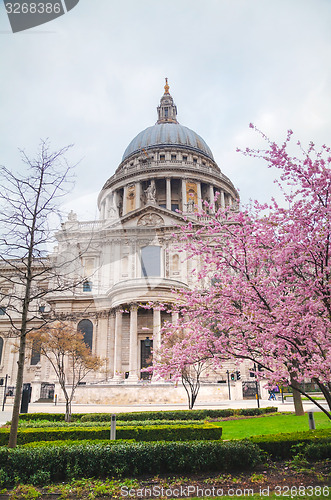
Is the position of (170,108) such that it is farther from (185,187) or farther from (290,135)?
(290,135)

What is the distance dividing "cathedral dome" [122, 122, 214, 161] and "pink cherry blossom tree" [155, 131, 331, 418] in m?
67.1

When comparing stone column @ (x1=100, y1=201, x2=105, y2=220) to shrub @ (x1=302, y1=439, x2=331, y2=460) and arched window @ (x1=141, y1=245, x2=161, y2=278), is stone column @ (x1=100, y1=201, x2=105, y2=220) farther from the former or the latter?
shrub @ (x1=302, y1=439, x2=331, y2=460)

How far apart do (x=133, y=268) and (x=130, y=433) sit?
35372mm

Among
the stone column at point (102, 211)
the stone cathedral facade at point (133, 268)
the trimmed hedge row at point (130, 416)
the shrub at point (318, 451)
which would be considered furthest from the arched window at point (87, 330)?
the shrub at point (318, 451)

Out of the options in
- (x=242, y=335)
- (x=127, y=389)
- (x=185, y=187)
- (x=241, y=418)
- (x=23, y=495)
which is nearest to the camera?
(x=23, y=495)

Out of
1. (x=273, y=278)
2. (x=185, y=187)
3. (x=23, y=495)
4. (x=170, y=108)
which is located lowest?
(x=23, y=495)

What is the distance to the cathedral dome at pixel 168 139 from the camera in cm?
7588

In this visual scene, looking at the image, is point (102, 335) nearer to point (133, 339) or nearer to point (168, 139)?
point (133, 339)

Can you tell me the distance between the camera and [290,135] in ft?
32.9

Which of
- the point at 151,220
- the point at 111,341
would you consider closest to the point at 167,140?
the point at 151,220

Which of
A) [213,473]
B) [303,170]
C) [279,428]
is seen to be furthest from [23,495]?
[279,428]

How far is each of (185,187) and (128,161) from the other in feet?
53.0

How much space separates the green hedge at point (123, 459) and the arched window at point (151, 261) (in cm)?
3961

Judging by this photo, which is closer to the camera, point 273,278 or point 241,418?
point 273,278
